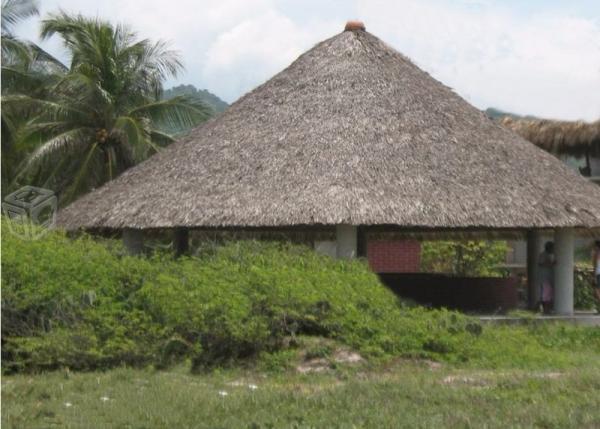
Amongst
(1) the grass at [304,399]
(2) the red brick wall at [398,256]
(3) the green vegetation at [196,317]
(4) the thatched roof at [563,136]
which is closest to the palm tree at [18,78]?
(2) the red brick wall at [398,256]

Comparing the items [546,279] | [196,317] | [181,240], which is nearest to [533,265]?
[546,279]

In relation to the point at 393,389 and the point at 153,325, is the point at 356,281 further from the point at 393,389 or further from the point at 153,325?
the point at 393,389

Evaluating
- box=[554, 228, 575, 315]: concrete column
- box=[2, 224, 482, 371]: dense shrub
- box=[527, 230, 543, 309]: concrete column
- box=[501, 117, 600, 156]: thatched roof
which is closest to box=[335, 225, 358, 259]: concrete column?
box=[554, 228, 575, 315]: concrete column

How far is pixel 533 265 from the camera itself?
21.0 m

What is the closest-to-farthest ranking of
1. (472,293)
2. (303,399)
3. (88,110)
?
1. (303,399)
2. (472,293)
3. (88,110)

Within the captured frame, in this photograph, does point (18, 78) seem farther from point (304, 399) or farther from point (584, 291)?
point (304, 399)

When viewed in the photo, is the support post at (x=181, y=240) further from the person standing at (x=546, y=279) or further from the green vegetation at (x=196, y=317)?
the green vegetation at (x=196, y=317)

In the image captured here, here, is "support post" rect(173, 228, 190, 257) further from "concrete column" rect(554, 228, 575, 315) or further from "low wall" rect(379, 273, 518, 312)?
"concrete column" rect(554, 228, 575, 315)

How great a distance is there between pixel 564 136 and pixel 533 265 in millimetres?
8374

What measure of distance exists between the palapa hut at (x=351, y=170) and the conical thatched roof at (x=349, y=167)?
0.08 ft

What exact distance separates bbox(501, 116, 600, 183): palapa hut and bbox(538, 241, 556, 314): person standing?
9.18 meters

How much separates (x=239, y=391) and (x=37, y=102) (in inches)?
724

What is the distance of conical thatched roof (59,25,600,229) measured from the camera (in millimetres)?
17000

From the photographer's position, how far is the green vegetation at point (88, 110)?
86.7 feet
